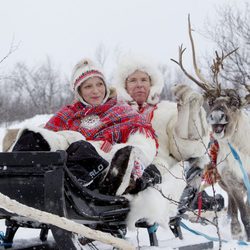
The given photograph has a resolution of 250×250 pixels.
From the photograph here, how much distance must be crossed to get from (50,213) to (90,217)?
0.51 m

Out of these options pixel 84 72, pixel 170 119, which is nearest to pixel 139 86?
pixel 170 119

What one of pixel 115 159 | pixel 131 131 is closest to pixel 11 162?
pixel 115 159

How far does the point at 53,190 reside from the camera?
2.66 metres

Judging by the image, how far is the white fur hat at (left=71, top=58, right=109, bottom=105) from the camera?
408 centimetres

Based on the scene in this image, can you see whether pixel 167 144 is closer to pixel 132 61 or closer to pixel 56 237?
pixel 132 61

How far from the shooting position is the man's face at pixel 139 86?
16.3 feet

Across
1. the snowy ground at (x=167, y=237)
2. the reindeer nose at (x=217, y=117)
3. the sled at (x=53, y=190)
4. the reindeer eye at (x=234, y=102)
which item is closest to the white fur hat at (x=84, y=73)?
the sled at (x=53, y=190)

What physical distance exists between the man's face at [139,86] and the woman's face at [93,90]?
0.88 metres

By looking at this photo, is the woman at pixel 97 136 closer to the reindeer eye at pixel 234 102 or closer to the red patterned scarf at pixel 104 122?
the red patterned scarf at pixel 104 122

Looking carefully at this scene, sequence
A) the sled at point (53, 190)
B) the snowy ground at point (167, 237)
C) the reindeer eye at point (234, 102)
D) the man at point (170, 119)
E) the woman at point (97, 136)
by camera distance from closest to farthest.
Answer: the sled at point (53, 190), the woman at point (97, 136), the snowy ground at point (167, 237), the man at point (170, 119), the reindeer eye at point (234, 102)

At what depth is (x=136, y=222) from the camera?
3707 millimetres

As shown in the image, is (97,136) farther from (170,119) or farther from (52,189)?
(170,119)

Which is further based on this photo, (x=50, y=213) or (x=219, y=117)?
(x=219, y=117)

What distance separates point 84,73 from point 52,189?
165cm
